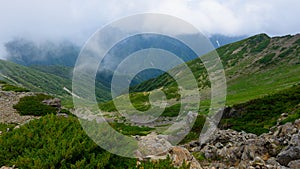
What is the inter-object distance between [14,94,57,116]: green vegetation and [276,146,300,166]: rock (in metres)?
28.8

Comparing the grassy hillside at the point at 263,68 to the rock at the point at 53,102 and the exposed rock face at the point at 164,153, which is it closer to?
the rock at the point at 53,102

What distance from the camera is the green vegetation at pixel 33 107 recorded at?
119ft

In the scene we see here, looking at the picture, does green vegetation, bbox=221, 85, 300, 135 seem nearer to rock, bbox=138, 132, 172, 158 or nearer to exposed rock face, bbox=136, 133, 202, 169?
rock, bbox=138, 132, 172, 158

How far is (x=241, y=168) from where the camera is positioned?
14.5m

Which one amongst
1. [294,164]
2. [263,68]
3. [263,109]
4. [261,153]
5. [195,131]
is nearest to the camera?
[294,164]

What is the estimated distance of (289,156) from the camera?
1397 centimetres

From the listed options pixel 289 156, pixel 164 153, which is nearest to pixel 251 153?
pixel 289 156

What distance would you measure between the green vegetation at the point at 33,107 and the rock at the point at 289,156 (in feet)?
94.4

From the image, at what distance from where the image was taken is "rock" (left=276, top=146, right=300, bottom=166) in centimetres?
1387

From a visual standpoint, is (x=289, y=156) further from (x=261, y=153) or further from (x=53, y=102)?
(x=53, y=102)

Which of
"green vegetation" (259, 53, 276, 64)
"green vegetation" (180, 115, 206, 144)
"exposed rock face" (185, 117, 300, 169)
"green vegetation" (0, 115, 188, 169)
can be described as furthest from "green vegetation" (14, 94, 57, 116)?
"green vegetation" (259, 53, 276, 64)

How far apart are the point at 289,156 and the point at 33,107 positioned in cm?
3219

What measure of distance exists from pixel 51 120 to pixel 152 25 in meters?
8.75

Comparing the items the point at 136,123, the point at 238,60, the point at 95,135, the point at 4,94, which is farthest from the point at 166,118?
the point at 238,60
